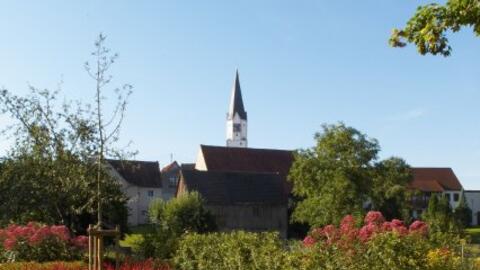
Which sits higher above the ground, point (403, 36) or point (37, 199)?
point (403, 36)

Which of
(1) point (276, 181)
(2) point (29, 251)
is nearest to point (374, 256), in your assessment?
(2) point (29, 251)

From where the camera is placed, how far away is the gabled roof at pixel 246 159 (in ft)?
221

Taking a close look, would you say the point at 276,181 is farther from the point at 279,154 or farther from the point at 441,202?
the point at 441,202

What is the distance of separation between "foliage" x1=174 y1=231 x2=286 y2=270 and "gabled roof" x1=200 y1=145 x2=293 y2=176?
48085 mm

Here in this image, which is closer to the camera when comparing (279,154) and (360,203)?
(360,203)

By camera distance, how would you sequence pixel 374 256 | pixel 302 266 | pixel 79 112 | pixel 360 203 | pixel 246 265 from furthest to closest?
pixel 360 203 < pixel 79 112 < pixel 246 265 < pixel 302 266 < pixel 374 256

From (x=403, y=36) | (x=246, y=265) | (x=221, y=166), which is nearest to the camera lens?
(x=403, y=36)

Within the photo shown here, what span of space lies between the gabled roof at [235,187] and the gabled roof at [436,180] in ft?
114

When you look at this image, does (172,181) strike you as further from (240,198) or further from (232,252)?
(232,252)

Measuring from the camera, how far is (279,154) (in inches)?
2805

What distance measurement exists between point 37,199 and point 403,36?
21188 mm

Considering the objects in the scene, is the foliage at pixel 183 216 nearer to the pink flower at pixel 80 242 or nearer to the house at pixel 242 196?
the house at pixel 242 196

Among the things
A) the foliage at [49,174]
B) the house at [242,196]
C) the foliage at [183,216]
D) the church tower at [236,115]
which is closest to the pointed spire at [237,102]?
the church tower at [236,115]

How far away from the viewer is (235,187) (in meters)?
55.2
